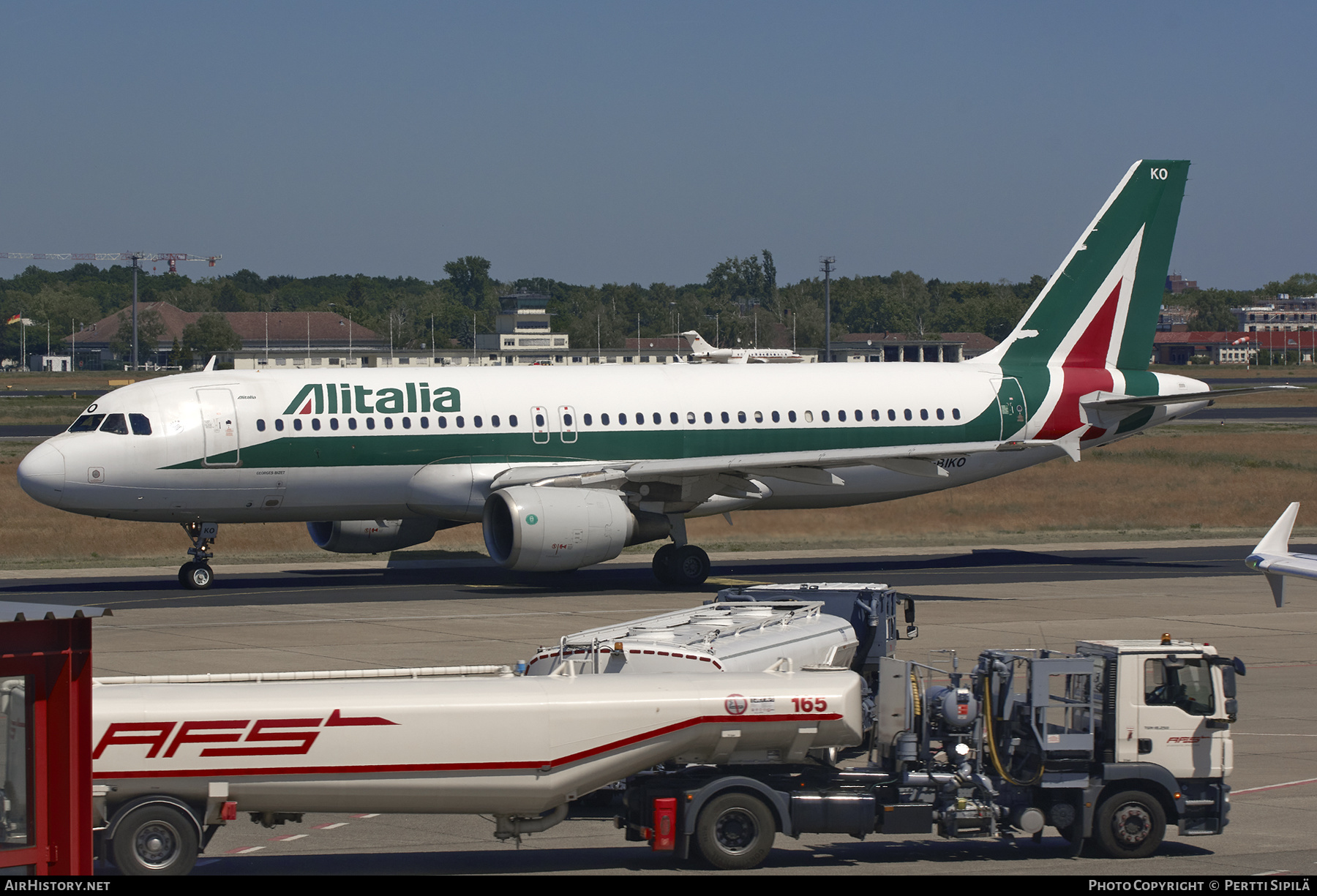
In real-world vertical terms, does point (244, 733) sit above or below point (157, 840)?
above

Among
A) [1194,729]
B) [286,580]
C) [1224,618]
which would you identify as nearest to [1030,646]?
[1224,618]

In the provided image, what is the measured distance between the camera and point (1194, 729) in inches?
585

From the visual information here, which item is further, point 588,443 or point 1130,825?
point 588,443

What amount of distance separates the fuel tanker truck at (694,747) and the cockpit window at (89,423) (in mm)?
19180

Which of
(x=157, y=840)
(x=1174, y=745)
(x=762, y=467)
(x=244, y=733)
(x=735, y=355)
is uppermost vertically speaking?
(x=735, y=355)

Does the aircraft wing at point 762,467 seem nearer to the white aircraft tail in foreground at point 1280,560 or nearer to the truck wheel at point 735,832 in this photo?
the white aircraft tail in foreground at point 1280,560

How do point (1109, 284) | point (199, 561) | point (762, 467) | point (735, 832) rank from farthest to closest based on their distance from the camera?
point (1109, 284), point (199, 561), point (762, 467), point (735, 832)

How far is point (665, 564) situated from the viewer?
35594mm

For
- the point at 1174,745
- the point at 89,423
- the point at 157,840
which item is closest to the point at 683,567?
the point at 89,423

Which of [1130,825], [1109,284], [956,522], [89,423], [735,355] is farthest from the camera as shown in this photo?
[735,355]

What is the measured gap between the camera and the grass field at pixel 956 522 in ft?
144

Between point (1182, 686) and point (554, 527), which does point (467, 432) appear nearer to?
point (554, 527)

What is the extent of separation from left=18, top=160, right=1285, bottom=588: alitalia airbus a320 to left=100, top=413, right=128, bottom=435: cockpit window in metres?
0.05

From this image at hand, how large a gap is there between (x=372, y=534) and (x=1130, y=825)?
2499 cm
